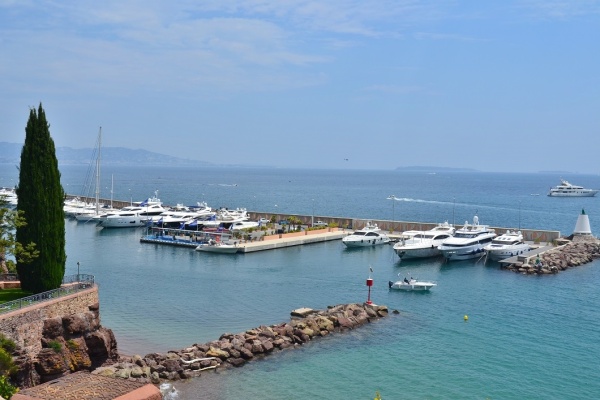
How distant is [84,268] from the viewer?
49312mm

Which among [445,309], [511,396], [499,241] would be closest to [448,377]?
[511,396]

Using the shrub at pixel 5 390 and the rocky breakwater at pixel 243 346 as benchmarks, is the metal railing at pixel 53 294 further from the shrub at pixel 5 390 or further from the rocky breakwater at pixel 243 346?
the shrub at pixel 5 390

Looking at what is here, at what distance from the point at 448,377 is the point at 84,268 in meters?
32.3

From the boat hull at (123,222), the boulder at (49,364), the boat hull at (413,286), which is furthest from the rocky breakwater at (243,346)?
the boat hull at (123,222)

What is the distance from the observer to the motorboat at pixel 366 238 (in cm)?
6106

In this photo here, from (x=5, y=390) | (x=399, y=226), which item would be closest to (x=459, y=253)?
(x=399, y=226)

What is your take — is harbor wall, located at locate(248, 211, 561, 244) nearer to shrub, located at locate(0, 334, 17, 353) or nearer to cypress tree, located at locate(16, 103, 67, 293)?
cypress tree, located at locate(16, 103, 67, 293)

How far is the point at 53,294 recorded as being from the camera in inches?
997

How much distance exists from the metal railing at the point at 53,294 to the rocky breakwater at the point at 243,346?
11.2 feet

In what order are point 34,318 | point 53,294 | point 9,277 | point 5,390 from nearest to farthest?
point 5,390 < point 34,318 < point 53,294 < point 9,277

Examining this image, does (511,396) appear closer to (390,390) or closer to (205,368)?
(390,390)

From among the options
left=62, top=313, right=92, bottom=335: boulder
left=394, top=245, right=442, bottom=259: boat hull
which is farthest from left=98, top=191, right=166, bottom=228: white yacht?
left=62, top=313, right=92, bottom=335: boulder

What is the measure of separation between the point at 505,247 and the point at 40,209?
3944 cm

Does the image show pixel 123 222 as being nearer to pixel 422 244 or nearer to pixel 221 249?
pixel 221 249
